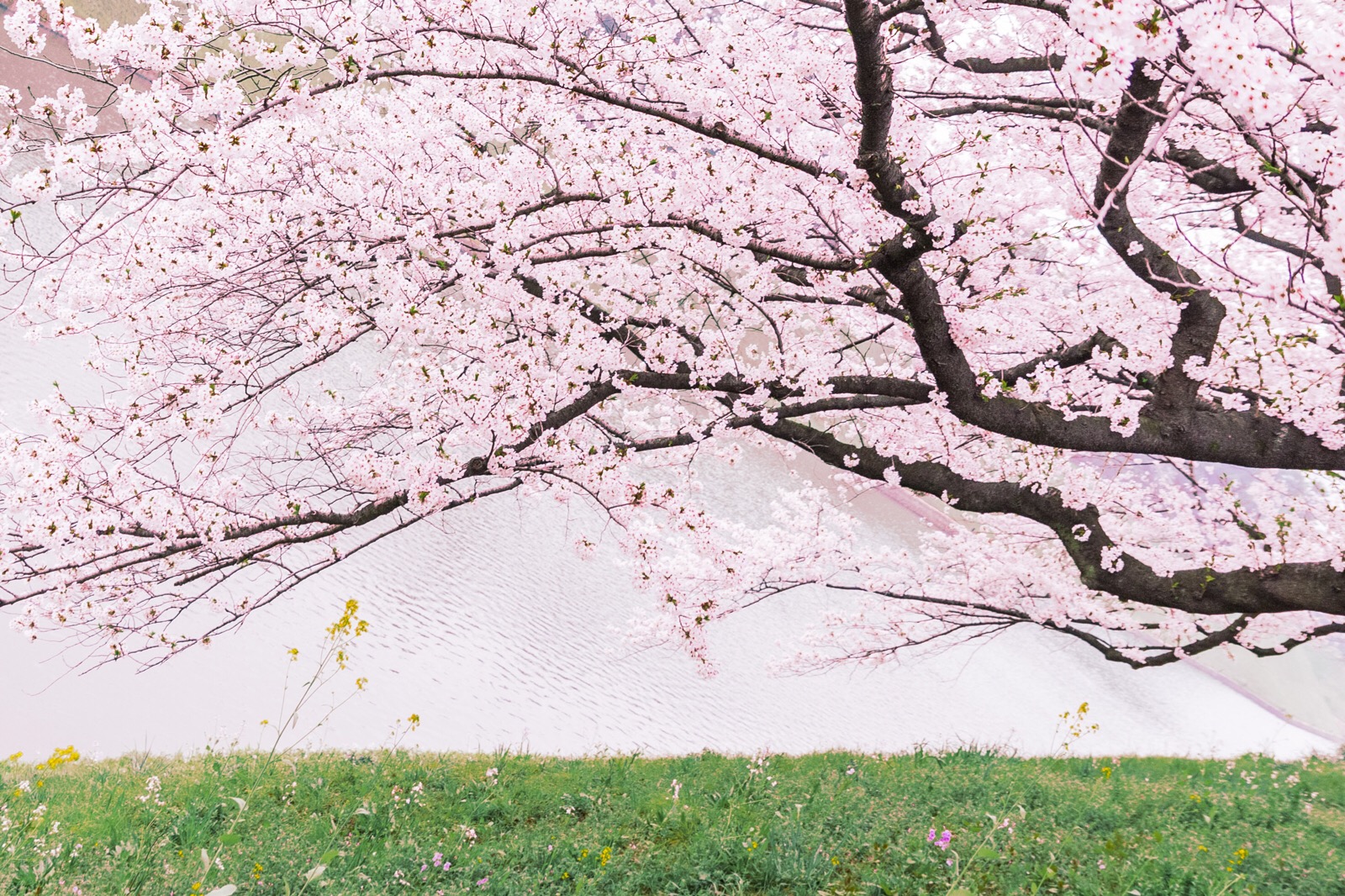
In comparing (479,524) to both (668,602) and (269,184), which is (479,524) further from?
(269,184)

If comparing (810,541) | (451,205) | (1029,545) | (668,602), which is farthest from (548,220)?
(1029,545)

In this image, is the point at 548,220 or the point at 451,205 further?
the point at 548,220

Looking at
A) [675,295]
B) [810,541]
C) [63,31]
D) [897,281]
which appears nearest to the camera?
[63,31]

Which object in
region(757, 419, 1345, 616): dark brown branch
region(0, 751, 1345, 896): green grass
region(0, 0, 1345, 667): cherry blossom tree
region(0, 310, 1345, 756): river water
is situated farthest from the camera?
region(0, 310, 1345, 756): river water

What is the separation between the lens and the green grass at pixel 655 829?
326 centimetres

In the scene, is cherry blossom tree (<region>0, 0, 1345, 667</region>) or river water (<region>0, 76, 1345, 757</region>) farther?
river water (<region>0, 76, 1345, 757</region>)

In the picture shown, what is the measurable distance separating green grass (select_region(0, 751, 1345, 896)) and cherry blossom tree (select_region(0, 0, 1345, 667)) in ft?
3.81

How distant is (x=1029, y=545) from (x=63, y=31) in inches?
304

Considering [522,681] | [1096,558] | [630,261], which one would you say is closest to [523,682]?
[522,681]

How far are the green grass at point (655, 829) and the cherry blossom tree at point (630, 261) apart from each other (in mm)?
1161

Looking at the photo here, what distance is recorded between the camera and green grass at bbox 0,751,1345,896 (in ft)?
10.7

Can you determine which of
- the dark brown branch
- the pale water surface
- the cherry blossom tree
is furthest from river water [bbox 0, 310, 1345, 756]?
the dark brown branch

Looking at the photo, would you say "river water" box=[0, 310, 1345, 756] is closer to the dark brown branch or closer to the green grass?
the green grass

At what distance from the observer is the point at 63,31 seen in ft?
9.21
